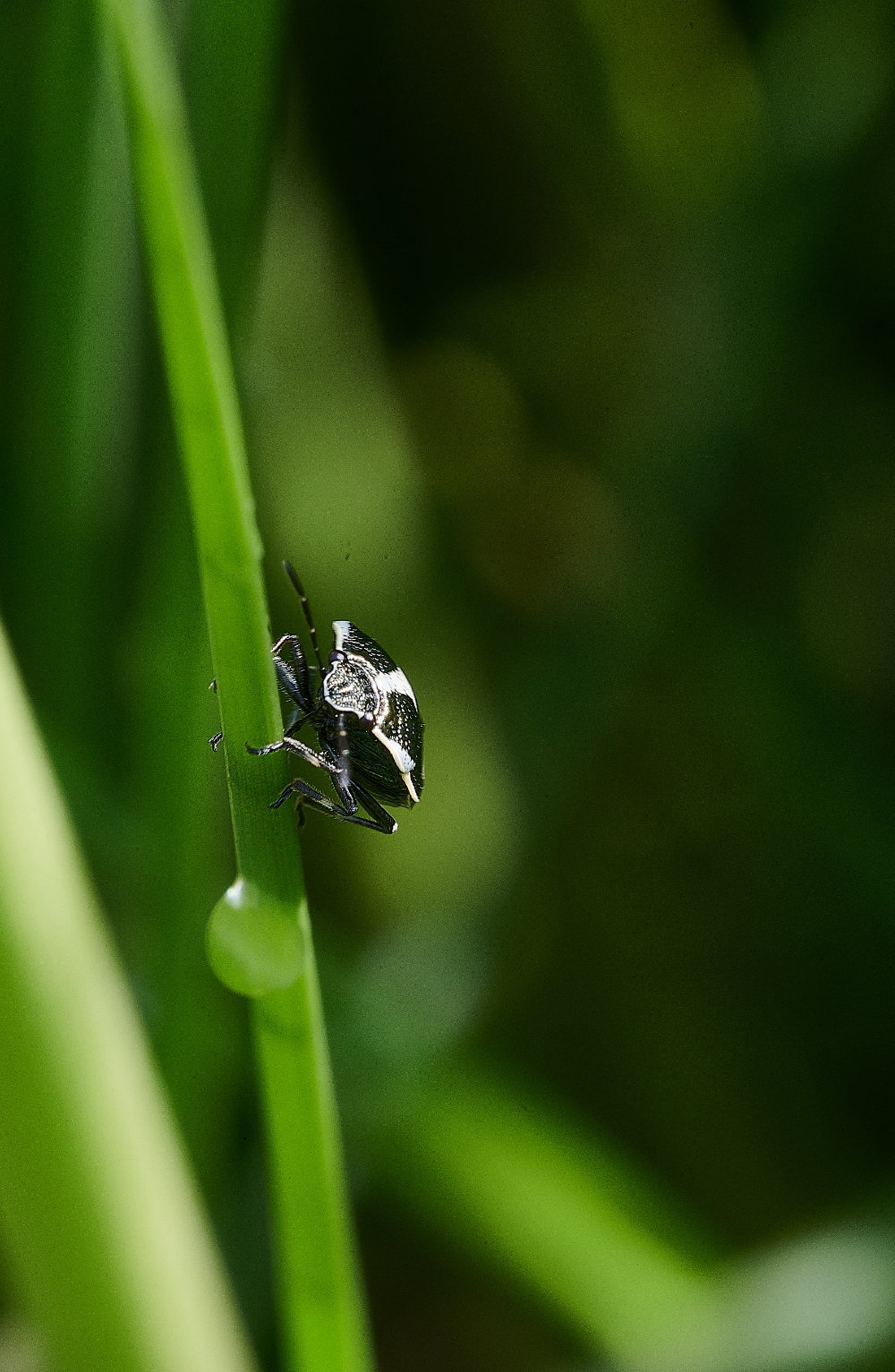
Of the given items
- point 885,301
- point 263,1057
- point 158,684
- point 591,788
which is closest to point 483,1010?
point 591,788

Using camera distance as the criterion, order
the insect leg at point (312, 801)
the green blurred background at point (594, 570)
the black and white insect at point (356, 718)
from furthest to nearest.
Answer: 1. the green blurred background at point (594, 570)
2. the black and white insect at point (356, 718)
3. the insect leg at point (312, 801)

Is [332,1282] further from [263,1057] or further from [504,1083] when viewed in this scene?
[504,1083]

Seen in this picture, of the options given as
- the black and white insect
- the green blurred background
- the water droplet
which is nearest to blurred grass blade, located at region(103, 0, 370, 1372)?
the water droplet

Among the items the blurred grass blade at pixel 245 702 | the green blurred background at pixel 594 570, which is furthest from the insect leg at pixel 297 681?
the blurred grass blade at pixel 245 702

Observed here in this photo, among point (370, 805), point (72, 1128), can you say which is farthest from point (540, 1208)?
point (72, 1128)

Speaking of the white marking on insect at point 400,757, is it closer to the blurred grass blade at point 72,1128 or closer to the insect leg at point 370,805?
the insect leg at point 370,805

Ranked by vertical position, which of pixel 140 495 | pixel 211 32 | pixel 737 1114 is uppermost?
pixel 211 32
